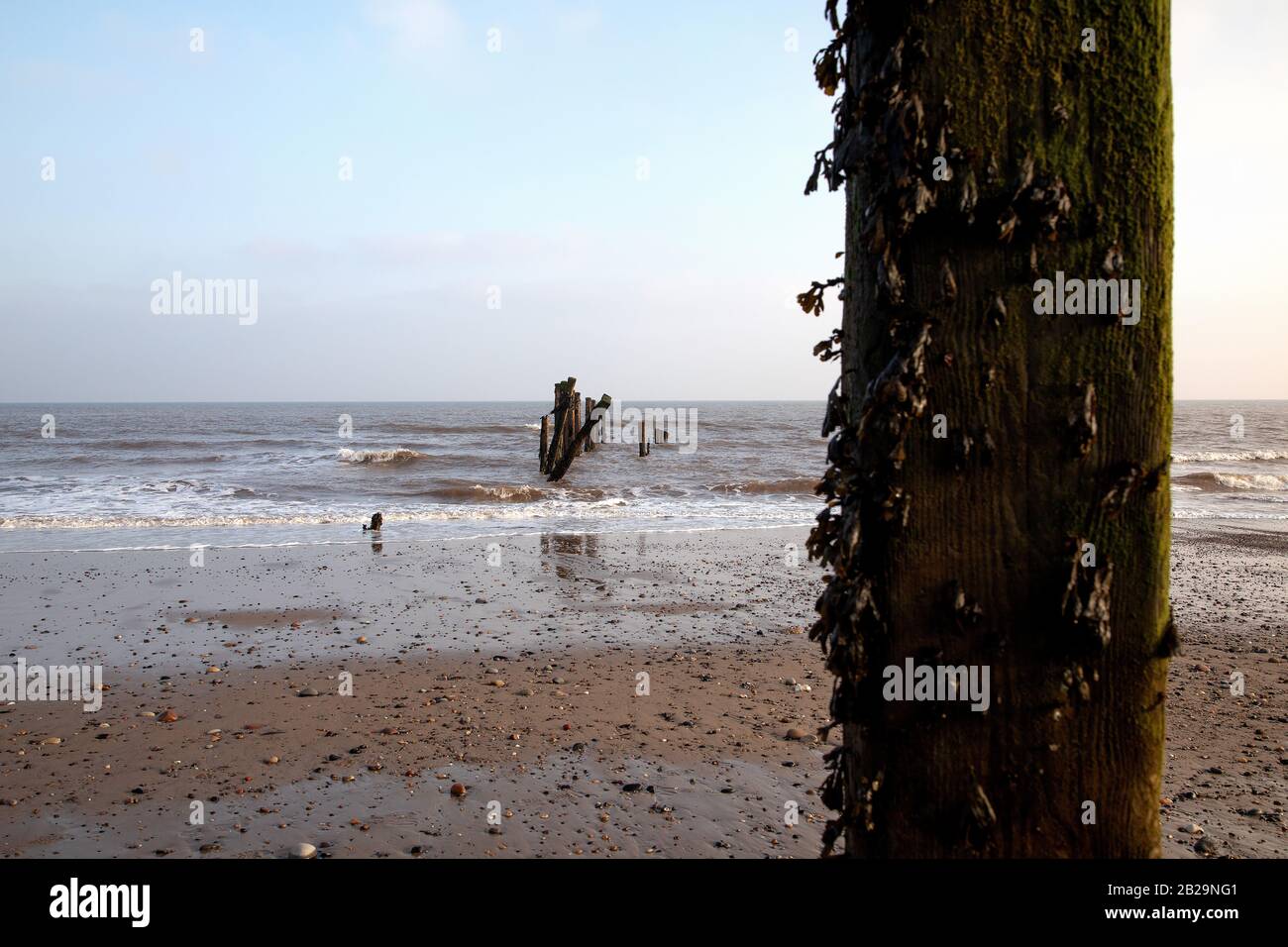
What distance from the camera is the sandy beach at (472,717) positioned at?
455 cm

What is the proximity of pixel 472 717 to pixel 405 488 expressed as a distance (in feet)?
60.0

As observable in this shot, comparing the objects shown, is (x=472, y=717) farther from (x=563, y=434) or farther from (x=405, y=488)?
(x=563, y=434)

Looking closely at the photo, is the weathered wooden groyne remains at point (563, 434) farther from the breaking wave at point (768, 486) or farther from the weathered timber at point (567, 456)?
the breaking wave at point (768, 486)

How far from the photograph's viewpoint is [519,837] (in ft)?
14.5

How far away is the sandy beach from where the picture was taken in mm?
4551

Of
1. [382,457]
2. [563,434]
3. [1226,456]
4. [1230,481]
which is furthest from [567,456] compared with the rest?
[1226,456]

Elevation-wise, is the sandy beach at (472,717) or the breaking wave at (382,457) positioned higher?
the breaking wave at (382,457)

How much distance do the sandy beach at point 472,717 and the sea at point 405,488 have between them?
15.5ft

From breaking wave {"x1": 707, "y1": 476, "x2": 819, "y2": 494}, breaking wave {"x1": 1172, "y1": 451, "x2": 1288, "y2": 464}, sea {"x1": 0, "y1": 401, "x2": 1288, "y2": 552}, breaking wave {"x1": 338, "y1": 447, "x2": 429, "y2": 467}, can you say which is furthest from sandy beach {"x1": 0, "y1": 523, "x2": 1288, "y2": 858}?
breaking wave {"x1": 1172, "y1": 451, "x2": 1288, "y2": 464}

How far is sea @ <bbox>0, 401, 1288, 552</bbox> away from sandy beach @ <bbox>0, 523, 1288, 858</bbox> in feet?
15.5

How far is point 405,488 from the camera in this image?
77.4ft

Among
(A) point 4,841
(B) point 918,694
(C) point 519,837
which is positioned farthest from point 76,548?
(B) point 918,694

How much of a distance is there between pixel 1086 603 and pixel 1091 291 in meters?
0.49

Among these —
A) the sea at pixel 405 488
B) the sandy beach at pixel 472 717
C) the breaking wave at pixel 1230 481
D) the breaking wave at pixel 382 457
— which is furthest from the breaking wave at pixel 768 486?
the breaking wave at pixel 382 457
